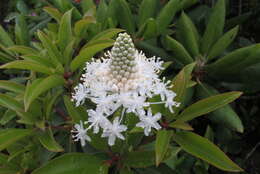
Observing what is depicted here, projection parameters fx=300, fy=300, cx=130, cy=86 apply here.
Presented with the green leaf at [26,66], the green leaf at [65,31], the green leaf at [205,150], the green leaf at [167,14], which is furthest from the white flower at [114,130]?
the green leaf at [167,14]

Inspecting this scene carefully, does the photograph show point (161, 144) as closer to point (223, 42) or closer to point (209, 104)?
point (209, 104)

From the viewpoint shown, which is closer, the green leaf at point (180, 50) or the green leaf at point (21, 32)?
the green leaf at point (180, 50)

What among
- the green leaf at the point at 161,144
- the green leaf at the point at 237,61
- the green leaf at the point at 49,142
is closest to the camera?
the green leaf at the point at 161,144

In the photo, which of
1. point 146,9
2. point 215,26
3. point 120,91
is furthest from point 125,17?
point 120,91

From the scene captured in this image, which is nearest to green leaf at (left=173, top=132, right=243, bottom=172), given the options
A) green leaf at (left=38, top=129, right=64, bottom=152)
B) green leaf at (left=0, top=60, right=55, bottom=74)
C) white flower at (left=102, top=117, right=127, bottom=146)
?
white flower at (left=102, top=117, right=127, bottom=146)

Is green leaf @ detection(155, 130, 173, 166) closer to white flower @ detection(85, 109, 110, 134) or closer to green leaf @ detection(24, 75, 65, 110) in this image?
white flower @ detection(85, 109, 110, 134)

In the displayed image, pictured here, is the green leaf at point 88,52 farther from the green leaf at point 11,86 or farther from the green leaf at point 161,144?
the green leaf at point 161,144
